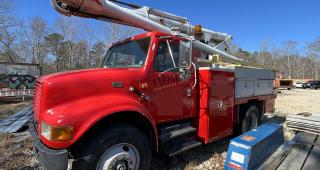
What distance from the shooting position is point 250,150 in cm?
363

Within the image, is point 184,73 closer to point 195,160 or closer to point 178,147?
point 178,147

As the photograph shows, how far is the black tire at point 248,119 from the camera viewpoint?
6086 mm

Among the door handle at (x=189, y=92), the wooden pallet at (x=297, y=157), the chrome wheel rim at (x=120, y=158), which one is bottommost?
the wooden pallet at (x=297, y=157)

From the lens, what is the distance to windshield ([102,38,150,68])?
13.2ft

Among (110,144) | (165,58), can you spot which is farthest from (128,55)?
(110,144)

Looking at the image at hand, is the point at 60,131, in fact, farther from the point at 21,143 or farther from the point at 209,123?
the point at 21,143

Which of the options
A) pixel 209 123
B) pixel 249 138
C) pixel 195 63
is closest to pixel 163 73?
pixel 195 63

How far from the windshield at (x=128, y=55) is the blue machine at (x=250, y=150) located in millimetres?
1970

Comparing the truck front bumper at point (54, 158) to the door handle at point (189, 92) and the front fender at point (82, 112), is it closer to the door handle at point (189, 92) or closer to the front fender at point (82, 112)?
the front fender at point (82, 112)

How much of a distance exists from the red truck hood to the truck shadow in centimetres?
179

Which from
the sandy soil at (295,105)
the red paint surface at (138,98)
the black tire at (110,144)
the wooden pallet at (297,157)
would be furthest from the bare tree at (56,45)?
the wooden pallet at (297,157)

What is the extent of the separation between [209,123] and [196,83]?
799 mm

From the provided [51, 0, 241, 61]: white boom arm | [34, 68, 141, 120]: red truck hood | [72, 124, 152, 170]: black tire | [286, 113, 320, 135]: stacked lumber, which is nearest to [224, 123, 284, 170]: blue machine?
[72, 124, 152, 170]: black tire

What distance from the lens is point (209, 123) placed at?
4.66m
